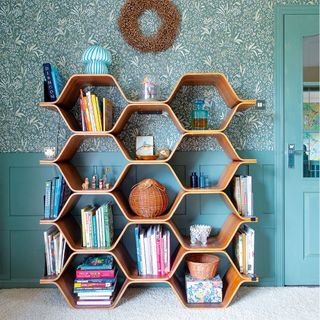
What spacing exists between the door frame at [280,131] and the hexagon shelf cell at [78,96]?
1148 millimetres

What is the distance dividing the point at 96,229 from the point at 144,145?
684 millimetres

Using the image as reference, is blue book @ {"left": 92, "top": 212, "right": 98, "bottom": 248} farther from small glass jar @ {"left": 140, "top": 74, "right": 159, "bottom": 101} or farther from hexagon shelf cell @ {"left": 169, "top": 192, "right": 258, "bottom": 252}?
small glass jar @ {"left": 140, "top": 74, "right": 159, "bottom": 101}

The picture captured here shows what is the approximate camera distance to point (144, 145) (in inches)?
91.4

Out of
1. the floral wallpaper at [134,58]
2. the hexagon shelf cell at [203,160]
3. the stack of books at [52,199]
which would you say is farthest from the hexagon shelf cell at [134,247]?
the floral wallpaper at [134,58]

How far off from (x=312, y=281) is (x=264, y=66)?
1.66 meters

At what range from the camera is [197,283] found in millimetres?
2086

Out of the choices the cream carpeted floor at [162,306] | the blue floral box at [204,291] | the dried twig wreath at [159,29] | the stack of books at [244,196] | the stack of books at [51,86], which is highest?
the dried twig wreath at [159,29]

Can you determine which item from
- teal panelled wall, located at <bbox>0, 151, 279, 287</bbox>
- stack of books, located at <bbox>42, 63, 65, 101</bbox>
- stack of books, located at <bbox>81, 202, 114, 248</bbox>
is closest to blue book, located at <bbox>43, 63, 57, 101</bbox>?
stack of books, located at <bbox>42, 63, 65, 101</bbox>

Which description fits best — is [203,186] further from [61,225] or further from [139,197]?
[61,225]

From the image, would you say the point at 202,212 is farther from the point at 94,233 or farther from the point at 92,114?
the point at 92,114

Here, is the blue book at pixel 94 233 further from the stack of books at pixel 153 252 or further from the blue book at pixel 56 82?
the blue book at pixel 56 82

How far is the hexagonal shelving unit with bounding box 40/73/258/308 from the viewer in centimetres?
204

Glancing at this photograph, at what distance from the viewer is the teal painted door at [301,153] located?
2371 mm

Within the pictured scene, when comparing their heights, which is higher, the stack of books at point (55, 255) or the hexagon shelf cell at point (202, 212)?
the hexagon shelf cell at point (202, 212)
